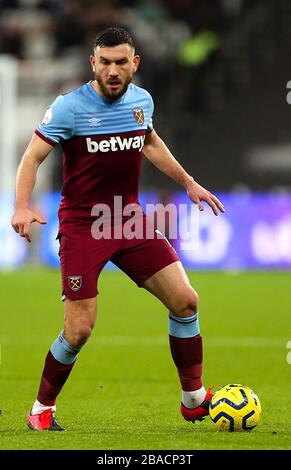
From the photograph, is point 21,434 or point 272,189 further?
point 272,189

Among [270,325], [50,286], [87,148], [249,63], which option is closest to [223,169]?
[249,63]

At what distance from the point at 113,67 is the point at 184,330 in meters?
1.55

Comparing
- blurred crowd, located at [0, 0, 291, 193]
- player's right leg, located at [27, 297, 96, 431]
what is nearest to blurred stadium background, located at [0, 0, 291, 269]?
blurred crowd, located at [0, 0, 291, 193]

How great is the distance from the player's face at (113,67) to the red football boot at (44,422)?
1.79 m

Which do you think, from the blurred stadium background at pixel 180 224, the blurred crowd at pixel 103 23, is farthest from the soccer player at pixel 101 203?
the blurred crowd at pixel 103 23

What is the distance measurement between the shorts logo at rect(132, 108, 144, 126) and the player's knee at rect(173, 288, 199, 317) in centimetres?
99

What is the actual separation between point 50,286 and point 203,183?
20.8 feet

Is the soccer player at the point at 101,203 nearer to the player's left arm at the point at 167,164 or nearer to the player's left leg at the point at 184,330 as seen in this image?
the player's left leg at the point at 184,330

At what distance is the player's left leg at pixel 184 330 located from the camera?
21.5 feet

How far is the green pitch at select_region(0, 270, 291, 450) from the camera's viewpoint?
6.13 meters

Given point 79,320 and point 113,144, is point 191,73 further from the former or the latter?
point 79,320

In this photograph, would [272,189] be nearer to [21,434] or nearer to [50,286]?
[50,286]

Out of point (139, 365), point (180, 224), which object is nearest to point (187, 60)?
point (180, 224)

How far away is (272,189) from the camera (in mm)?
22953
